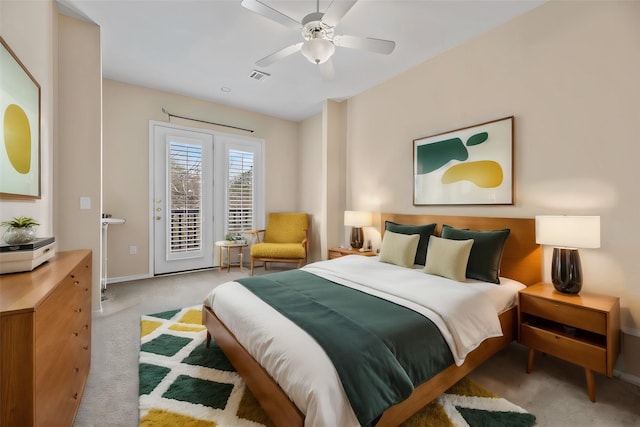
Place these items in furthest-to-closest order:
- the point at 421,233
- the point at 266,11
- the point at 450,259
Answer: the point at 421,233 < the point at 450,259 < the point at 266,11

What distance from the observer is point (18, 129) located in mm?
1661

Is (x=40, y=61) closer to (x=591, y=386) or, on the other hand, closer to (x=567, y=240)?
(x=567, y=240)

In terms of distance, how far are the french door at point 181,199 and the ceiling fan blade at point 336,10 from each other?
3.28 m

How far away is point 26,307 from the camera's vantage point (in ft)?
2.92

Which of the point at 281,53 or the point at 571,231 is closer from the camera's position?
the point at 571,231

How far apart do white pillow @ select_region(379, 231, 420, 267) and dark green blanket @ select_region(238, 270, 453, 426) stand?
3.27ft

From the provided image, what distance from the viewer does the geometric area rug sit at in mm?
1512

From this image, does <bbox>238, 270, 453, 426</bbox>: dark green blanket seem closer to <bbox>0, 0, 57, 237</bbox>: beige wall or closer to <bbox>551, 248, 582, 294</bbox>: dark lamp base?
<bbox>551, 248, 582, 294</bbox>: dark lamp base

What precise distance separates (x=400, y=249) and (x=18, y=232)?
2.77 m

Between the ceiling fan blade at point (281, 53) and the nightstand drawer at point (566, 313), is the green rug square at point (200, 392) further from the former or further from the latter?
the ceiling fan blade at point (281, 53)

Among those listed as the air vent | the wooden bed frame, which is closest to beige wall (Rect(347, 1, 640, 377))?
the wooden bed frame

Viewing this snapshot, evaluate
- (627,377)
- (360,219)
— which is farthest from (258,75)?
Result: (627,377)

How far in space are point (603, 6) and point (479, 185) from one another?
152 centimetres

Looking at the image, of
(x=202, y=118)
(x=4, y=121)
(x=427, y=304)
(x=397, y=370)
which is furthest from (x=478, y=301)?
(x=202, y=118)
